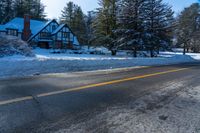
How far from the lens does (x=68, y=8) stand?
72938 millimetres

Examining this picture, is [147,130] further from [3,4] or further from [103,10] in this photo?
[3,4]

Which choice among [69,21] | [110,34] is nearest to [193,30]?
[110,34]

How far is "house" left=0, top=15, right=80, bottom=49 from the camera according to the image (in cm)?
5016

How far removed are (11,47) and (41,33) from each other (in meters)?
31.6

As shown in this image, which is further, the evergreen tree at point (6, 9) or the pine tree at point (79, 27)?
the evergreen tree at point (6, 9)

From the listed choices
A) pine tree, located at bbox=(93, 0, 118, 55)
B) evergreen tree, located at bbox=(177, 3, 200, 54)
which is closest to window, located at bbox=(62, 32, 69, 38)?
pine tree, located at bbox=(93, 0, 118, 55)

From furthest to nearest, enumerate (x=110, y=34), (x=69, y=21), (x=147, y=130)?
(x=69, y=21) < (x=110, y=34) < (x=147, y=130)

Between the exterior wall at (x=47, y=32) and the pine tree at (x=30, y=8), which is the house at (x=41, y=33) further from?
the pine tree at (x=30, y=8)

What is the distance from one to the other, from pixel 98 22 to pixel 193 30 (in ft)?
90.1

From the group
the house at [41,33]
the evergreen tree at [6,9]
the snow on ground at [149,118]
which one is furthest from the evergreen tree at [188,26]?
the snow on ground at [149,118]

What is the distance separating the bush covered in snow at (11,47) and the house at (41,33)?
27.1 metres

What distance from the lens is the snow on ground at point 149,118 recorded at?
13.1 ft

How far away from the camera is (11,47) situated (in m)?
21.8

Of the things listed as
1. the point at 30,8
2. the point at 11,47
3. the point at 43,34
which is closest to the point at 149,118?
the point at 11,47
